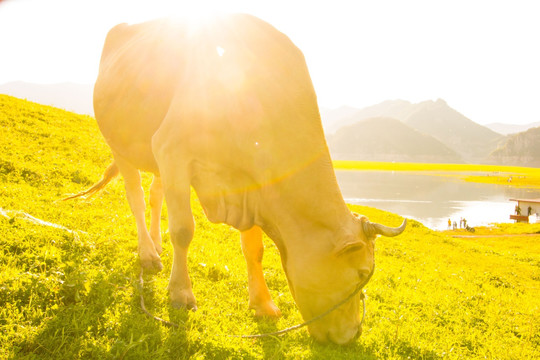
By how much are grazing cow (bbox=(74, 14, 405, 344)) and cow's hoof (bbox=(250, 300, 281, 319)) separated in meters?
0.01

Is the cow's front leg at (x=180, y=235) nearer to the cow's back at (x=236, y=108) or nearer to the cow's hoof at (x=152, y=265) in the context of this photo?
the cow's back at (x=236, y=108)

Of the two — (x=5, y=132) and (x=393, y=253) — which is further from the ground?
(x=5, y=132)

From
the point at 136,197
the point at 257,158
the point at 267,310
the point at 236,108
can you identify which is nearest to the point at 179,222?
the point at 257,158

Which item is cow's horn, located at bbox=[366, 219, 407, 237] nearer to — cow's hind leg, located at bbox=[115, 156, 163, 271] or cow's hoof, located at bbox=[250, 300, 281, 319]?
cow's hoof, located at bbox=[250, 300, 281, 319]

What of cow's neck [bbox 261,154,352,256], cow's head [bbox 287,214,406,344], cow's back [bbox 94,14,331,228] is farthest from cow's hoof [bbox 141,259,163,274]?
cow's head [bbox 287,214,406,344]

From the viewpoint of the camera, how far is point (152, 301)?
4.50 m

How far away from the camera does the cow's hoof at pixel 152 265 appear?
562 cm

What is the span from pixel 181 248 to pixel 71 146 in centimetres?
1130

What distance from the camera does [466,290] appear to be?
949cm

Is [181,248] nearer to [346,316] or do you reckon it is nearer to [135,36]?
[346,316]

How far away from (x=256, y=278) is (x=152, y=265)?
1741 mm

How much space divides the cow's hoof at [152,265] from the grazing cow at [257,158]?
1.15 meters

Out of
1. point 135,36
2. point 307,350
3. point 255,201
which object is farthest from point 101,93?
point 307,350

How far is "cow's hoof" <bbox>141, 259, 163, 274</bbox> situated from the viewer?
5.62 m
